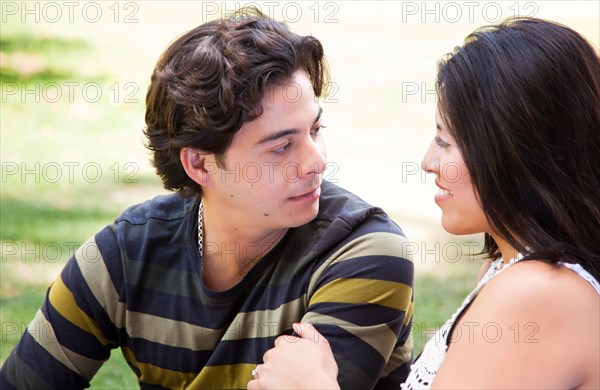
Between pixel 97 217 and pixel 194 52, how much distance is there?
317 centimetres

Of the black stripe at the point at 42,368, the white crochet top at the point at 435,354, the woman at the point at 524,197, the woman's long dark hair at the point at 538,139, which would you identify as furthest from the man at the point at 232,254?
the woman's long dark hair at the point at 538,139

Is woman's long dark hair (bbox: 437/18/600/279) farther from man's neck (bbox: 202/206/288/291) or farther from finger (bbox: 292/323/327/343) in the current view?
man's neck (bbox: 202/206/288/291)

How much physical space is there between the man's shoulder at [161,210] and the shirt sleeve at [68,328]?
13 centimetres

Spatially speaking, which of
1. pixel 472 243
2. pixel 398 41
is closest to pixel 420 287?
pixel 472 243

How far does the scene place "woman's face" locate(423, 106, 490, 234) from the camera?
2.05m

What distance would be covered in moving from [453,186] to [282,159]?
0.65 m

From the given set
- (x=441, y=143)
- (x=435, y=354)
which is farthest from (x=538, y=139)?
(x=435, y=354)

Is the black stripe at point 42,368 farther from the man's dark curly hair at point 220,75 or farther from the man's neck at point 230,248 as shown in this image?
the man's dark curly hair at point 220,75

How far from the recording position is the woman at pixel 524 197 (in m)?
1.85

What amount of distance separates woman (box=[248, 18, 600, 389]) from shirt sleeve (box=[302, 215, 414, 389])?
331 mm

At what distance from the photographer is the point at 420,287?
481 cm

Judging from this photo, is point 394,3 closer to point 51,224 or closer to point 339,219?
point 51,224

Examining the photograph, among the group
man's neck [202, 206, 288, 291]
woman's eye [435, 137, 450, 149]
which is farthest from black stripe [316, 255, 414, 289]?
woman's eye [435, 137, 450, 149]

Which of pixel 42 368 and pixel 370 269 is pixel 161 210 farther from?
pixel 370 269
